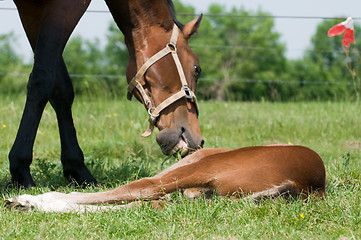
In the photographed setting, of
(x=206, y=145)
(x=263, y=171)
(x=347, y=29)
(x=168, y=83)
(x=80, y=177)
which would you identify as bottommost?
(x=206, y=145)

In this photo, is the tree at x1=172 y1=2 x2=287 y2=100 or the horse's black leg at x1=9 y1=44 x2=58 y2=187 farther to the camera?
the tree at x1=172 y1=2 x2=287 y2=100

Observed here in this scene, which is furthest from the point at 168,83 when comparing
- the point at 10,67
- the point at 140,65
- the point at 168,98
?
the point at 10,67

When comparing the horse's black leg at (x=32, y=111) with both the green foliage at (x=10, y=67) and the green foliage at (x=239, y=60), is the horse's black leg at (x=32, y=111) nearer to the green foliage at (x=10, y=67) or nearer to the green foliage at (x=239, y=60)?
the green foliage at (x=10, y=67)

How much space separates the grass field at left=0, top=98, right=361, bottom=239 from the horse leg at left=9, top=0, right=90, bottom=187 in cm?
27

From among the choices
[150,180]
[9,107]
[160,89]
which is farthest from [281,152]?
[9,107]

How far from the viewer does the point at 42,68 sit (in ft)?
9.86

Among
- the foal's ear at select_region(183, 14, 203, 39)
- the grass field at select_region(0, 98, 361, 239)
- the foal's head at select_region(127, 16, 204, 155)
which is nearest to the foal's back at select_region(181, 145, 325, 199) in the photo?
the grass field at select_region(0, 98, 361, 239)

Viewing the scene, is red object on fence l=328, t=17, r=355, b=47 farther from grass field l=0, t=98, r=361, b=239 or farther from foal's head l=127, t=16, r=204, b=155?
foal's head l=127, t=16, r=204, b=155

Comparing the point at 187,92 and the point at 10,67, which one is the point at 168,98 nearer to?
the point at 187,92

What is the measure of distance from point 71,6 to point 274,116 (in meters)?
4.71

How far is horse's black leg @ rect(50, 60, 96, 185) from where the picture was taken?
3590 mm

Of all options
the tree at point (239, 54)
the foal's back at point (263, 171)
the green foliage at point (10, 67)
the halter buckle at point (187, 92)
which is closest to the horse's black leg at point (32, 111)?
the halter buckle at point (187, 92)

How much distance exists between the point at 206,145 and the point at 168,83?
1879 millimetres

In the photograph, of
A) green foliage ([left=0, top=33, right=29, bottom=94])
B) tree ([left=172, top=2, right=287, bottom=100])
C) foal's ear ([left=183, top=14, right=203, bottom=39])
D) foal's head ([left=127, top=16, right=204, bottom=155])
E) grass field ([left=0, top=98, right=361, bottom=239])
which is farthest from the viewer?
tree ([left=172, top=2, right=287, bottom=100])
